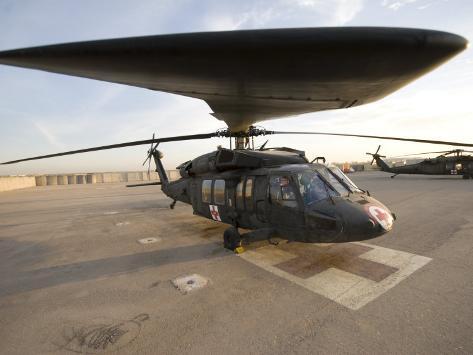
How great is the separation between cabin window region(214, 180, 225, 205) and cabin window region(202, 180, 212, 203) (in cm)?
35

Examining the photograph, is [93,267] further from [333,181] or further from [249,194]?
[333,181]

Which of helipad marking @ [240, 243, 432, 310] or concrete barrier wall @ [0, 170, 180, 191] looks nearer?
helipad marking @ [240, 243, 432, 310]

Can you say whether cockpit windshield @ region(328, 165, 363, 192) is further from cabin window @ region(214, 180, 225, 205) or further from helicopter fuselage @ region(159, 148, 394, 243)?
cabin window @ region(214, 180, 225, 205)

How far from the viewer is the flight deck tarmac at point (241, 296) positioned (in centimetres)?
340

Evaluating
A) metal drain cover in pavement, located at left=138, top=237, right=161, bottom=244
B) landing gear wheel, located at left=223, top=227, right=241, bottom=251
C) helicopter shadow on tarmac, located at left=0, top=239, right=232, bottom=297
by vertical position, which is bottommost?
metal drain cover in pavement, located at left=138, top=237, right=161, bottom=244

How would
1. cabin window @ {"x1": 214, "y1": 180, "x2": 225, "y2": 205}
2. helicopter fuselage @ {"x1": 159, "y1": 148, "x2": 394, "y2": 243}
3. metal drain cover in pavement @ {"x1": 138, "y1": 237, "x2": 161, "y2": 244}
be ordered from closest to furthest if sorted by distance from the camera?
1. helicopter fuselage @ {"x1": 159, "y1": 148, "x2": 394, "y2": 243}
2. cabin window @ {"x1": 214, "y1": 180, "x2": 225, "y2": 205}
3. metal drain cover in pavement @ {"x1": 138, "y1": 237, "x2": 161, "y2": 244}

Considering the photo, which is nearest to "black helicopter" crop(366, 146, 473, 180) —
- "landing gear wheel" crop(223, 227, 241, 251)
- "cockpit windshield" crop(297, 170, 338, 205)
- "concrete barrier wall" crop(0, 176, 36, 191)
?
"cockpit windshield" crop(297, 170, 338, 205)

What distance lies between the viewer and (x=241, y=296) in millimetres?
4566

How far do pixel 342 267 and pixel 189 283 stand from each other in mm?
3295

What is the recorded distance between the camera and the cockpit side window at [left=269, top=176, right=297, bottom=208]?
5.94 meters

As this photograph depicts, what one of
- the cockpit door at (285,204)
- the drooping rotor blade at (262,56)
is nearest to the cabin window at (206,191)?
the cockpit door at (285,204)

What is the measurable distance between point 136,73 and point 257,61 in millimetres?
765

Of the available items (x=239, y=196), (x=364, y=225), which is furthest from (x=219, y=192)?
(x=364, y=225)

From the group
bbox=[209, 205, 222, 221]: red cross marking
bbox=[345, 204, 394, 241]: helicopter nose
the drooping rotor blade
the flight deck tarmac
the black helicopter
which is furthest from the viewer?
the black helicopter
